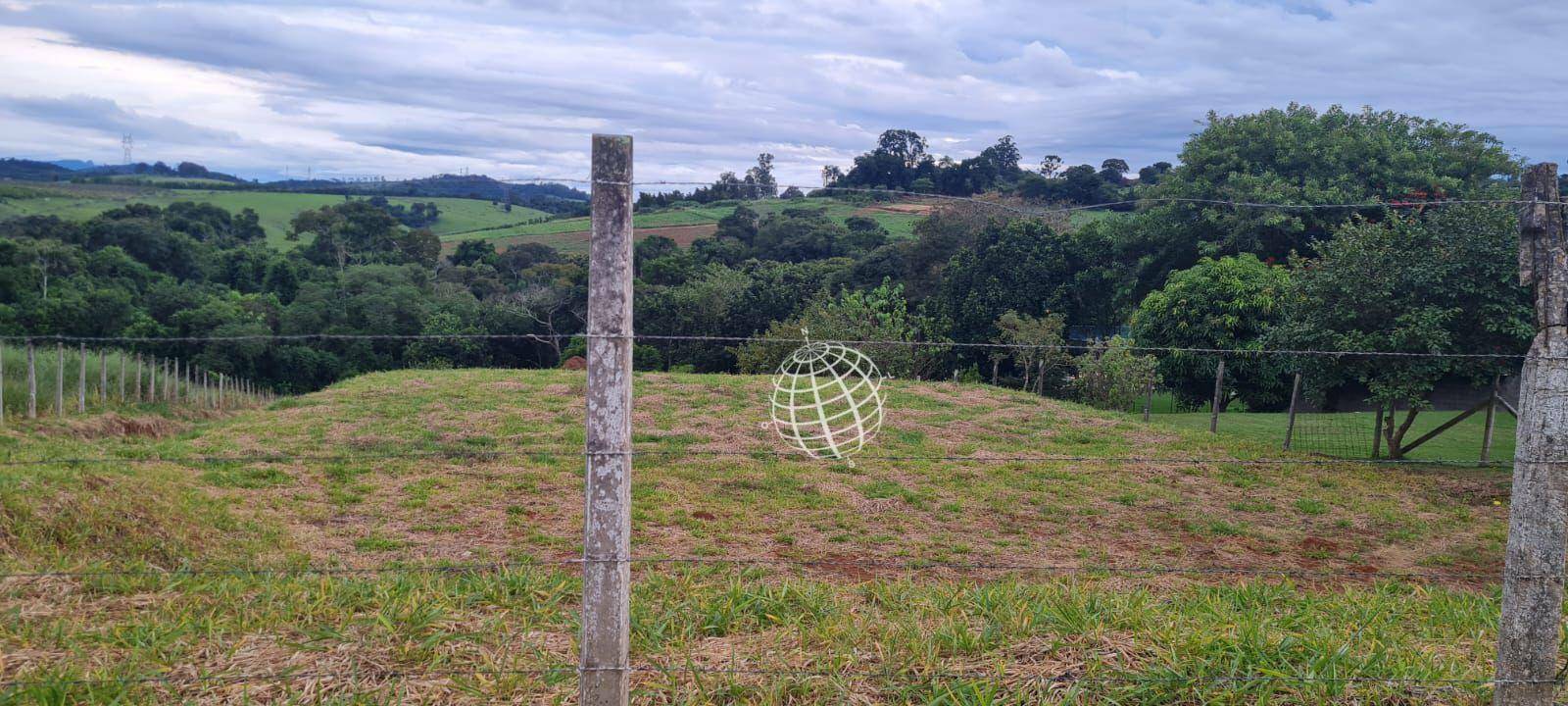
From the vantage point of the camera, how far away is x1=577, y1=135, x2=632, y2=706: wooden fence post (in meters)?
3.11

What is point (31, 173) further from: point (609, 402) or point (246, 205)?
point (609, 402)

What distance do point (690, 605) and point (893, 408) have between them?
1191 centimetres

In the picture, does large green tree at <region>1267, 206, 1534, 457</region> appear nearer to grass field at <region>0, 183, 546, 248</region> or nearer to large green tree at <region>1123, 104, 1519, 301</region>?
large green tree at <region>1123, 104, 1519, 301</region>

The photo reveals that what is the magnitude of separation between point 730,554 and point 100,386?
608 inches

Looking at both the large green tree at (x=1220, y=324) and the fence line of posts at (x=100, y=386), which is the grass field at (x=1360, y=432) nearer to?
the large green tree at (x=1220, y=324)

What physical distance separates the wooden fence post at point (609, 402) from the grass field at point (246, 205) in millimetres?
32582

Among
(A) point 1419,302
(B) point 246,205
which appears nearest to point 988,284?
(A) point 1419,302

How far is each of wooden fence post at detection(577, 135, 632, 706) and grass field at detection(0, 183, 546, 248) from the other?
32.6 m

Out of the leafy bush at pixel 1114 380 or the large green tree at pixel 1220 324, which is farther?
the large green tree at pixel 1220 324

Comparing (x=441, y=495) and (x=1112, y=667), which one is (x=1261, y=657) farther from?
(x=441, y=495)

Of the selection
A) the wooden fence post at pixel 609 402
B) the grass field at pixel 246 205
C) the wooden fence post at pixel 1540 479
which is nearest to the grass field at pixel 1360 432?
the wooden fence post at pixel 1540 479

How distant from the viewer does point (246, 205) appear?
58.4m

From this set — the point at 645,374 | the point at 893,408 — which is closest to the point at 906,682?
the point at 893,408

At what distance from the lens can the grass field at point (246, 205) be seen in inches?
1716
